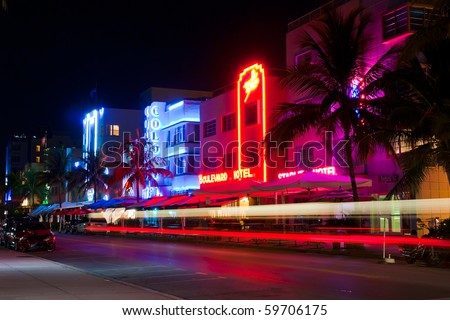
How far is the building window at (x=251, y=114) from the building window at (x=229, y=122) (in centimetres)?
211

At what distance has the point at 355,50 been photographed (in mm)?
24281

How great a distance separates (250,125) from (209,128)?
7604mm

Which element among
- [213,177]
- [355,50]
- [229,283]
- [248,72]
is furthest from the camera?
[213,177]

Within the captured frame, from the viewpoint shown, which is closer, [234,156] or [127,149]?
[234,156]

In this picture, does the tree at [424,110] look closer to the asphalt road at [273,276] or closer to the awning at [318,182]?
the asphalt road at [273,276]

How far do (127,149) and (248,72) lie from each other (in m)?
17.3

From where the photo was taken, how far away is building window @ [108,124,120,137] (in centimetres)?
7450

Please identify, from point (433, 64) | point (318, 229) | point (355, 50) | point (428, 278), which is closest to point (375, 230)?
point (318, 229)

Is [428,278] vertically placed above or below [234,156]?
below

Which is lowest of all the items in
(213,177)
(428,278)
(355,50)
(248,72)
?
(428,278)

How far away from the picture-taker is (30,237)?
2850cm

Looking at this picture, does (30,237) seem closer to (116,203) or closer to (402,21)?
(402,21)

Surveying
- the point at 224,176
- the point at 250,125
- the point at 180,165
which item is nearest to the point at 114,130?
the point at 180,165

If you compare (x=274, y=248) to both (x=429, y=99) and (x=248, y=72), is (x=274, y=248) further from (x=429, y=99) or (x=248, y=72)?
(x=248, y=72)
